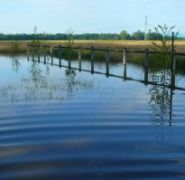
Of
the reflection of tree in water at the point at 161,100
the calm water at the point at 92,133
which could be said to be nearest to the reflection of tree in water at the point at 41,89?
the calm water at the point at 92,133

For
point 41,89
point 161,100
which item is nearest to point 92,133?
point 161,100

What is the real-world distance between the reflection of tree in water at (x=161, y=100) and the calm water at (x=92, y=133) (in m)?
0.01

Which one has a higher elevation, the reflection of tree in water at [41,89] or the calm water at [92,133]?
the calm water at [92,133]

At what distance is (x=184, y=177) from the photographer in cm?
682

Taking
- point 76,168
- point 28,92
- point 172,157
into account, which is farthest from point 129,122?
point 28,92

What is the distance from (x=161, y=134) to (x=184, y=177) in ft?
10.3

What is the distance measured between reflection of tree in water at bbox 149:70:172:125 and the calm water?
1cm

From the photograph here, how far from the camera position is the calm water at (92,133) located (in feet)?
23.8

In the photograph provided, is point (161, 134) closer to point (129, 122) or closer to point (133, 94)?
point (129, 122)

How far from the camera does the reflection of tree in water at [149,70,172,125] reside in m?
12.2

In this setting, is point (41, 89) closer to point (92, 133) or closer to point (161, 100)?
point (161, 100)

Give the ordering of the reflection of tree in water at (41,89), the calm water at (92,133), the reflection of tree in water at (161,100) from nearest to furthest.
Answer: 1. the calm water at (92,133)
2. the reflection of tree in water at (161,100)
3. the reflection of tree in water at (41,89)

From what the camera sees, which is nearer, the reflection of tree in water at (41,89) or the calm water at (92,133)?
the calm water at (92,133)

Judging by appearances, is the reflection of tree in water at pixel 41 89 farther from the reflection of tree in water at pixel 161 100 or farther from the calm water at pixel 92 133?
the reflection of tree in water at pixel 161 100
